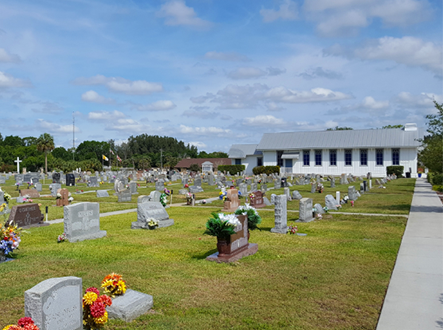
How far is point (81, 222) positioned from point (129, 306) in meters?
6.43

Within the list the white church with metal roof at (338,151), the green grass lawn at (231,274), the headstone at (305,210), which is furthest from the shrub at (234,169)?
the green grass lawn at (231,274)

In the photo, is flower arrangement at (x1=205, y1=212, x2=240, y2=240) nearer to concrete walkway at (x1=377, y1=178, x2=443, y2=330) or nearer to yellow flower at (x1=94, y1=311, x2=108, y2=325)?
concrete walkway at (x1=377, y1=178, x2=443, y2=330)

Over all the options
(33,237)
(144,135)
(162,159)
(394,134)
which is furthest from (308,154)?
(144,135)

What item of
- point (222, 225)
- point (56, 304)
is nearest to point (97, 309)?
point (56, 304)

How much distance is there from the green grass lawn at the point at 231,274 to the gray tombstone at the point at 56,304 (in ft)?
2.41

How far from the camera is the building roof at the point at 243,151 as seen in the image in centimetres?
6512

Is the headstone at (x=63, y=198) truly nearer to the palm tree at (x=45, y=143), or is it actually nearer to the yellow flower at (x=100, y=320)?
the yellow flower at (x=100, y=320)

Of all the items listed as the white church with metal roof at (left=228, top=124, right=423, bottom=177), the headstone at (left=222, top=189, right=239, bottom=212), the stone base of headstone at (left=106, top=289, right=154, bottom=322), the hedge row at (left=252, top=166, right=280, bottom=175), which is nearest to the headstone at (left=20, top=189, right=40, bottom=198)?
the headstone at (left=222, top=189, right=239, bottom=212)

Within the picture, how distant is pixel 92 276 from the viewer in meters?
7.37

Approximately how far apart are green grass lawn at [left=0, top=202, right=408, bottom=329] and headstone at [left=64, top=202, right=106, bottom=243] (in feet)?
1.30

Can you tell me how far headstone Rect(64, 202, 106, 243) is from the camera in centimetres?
1088

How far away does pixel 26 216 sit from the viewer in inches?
526

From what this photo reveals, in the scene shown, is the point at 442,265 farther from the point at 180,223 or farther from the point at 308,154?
the point at 308,154

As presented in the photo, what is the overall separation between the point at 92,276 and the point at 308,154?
2132 inches
